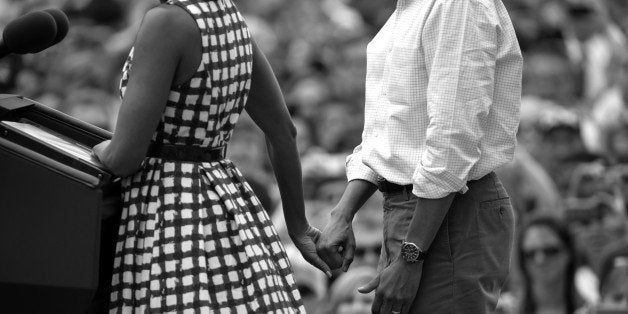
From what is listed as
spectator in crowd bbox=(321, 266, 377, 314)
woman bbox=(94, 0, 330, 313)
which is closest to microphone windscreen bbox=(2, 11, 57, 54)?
woman bbox=(94, 0, 330, 313)

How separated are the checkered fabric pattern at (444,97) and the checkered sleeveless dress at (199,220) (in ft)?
1.37

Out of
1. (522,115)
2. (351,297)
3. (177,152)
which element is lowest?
(522,115)

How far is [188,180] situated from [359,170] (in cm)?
56

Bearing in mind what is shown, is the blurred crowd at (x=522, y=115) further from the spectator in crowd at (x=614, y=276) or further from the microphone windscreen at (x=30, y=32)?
the microphone windscreen at (x=30, y=32)

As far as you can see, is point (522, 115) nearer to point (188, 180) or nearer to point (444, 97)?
point (444, 97)

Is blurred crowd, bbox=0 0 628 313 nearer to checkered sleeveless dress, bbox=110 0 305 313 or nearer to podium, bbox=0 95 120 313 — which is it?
checkered sleeveless dress, bbox=110 0 305 313

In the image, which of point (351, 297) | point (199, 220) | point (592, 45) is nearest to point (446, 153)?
point (199, 220)

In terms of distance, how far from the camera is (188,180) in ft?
11.9

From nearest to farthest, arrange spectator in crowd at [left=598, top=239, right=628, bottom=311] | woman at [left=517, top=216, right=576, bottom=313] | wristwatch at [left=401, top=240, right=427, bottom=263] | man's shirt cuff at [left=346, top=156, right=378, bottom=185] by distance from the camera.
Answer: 1. wristwatch at [left=401, top=240, right=427, bottom=263]
2. man's shirt cuff at [left=346, top=156, right=378, bottom=185]
3. spectator in crowd at [left=598, top=239, right=628, bottom=311]
4. woman at [left=517, top=216, right=576, bottom=313]

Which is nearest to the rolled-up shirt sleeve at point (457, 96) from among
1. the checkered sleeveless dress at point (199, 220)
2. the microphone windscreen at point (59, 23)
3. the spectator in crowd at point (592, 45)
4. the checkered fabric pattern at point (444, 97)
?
the checkered fabric pattern at point (444, 97)

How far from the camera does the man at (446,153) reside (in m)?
3.55

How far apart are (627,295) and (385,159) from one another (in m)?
3.16

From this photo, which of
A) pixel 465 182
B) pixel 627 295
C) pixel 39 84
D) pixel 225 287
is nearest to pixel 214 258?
pixel 225 287

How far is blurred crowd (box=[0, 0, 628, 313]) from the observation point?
285 inches
